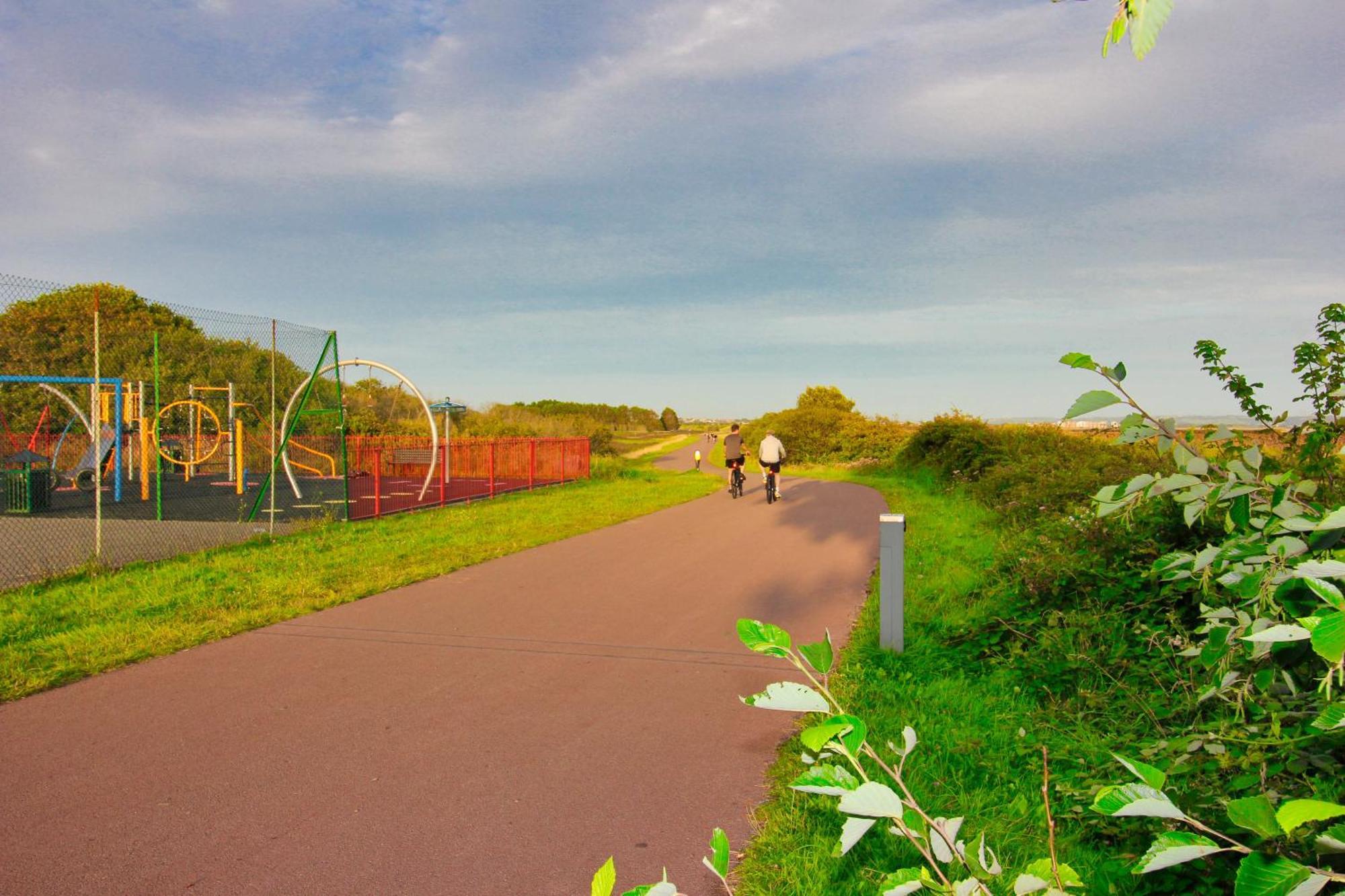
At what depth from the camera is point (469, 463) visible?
2605cm

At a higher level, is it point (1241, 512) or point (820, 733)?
point (1241, 512)

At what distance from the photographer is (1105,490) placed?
2.33 metres

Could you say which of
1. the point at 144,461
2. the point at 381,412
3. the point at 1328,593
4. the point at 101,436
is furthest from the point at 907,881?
the point at 381,412

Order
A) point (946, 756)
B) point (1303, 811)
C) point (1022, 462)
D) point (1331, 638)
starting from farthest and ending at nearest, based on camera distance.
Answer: point (1022, 462) < point (946, 756) < point (1331, 638) < point (1303, 811)

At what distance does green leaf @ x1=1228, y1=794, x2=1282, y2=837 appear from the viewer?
4.39ft

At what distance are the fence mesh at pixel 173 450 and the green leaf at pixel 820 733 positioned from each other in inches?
391

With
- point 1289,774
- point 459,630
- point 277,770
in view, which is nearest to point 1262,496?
point 1289,774

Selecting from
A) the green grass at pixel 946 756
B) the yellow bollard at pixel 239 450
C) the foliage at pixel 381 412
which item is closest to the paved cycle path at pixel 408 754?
→ the green grass at pixel 946 756

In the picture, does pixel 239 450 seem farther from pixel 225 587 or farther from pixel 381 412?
pixel 381 412

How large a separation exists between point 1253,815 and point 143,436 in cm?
1944

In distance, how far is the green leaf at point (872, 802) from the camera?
1.31 metres

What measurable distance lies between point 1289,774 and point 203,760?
4652 millimetres

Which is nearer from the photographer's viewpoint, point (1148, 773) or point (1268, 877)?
point (1268, 877)

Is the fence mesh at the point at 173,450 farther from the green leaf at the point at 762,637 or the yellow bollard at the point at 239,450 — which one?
the green leaf at the point at 762,637
